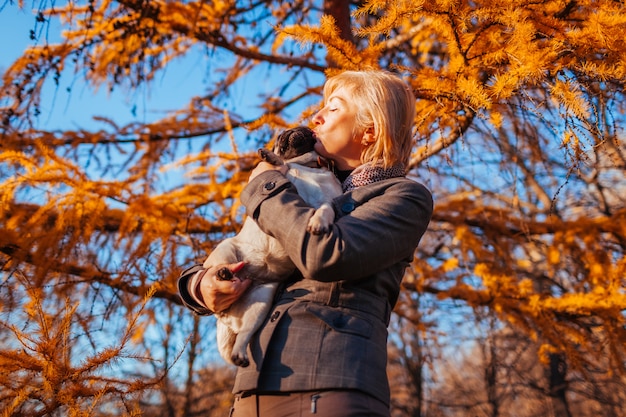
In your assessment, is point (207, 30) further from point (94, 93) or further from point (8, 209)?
point (8, 209)

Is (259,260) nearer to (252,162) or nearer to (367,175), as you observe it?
(367,175)

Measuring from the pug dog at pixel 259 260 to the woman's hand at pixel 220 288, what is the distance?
0.02 metres

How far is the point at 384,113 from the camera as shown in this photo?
170 cm

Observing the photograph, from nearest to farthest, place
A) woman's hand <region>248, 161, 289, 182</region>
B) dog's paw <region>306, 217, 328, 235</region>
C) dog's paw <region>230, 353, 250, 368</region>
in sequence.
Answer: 1. dog's paw <region>306, 217, 328, 235</region>
2. dog's paw <region>230, 353, 250, 368</region>
3. woman's hand <region>248, 161, 289, 182</region>

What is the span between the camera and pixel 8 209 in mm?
3633

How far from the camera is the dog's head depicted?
1.74m

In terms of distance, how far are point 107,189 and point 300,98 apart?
2.01 metres

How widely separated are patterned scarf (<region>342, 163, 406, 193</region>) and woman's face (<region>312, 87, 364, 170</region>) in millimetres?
78

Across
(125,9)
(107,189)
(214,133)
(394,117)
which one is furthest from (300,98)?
(394,117)

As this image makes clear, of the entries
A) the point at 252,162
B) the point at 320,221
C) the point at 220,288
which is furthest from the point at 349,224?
the point at 252,162

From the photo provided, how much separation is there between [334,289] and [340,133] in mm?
489

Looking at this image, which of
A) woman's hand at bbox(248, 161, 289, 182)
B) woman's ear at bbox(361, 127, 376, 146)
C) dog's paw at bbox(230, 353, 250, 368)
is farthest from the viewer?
woman's ear at bbox(361, 127, 376, 146)

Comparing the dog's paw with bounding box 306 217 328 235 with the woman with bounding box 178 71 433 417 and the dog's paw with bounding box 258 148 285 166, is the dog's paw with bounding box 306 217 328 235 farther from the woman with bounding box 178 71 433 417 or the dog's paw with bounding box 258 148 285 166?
Answer: the dog's paw with bounding box 258 148 285 166

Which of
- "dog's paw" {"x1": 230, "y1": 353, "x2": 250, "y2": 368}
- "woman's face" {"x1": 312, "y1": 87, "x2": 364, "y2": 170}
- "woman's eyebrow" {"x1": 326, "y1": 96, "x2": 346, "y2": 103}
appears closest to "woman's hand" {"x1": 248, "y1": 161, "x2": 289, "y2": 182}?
"woman's face" {"x1": 312, "y1": 87, "x2": 364, "y2": 170}
